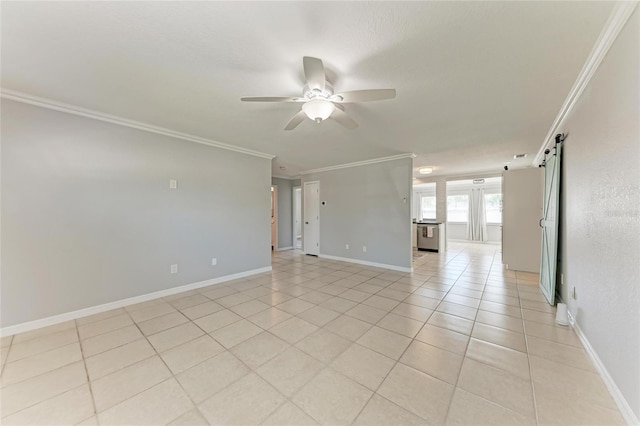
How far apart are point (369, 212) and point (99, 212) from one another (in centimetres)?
462

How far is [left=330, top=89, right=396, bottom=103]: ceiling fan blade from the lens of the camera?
1796mm

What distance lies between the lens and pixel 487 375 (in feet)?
5.80

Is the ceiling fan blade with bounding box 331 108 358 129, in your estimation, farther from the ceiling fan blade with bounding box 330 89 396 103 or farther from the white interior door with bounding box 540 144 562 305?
the white interior door with bounding box 540 144 562 305

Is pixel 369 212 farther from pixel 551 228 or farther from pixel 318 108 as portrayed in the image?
pixel 318 108

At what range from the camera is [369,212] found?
17.8ft

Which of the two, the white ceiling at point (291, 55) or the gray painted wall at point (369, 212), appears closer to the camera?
the white ceiling at point (291, 55)

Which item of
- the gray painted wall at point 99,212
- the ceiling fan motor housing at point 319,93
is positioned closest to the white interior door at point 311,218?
the gray painted wall at point 99,212

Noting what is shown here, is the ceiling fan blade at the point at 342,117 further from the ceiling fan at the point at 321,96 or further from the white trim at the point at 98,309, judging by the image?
the white trim at the point at 98,309

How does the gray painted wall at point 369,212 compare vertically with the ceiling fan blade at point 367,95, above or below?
below

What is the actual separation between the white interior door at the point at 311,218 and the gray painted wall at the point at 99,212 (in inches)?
107

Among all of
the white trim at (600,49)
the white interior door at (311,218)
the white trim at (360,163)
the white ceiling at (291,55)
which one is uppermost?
the white ceiling at (291,55)

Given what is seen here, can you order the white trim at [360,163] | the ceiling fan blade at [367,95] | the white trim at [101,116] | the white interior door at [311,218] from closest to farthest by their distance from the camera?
the ceiling fan blade at [367,95]
the white trim at [101,116]
the white trim at [360,163]
the white interior door at [311,218]

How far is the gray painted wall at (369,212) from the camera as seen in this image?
4.90m

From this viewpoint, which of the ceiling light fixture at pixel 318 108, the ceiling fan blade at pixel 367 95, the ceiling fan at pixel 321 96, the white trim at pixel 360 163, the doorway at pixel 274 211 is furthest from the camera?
the doorway at pixel 274 211
